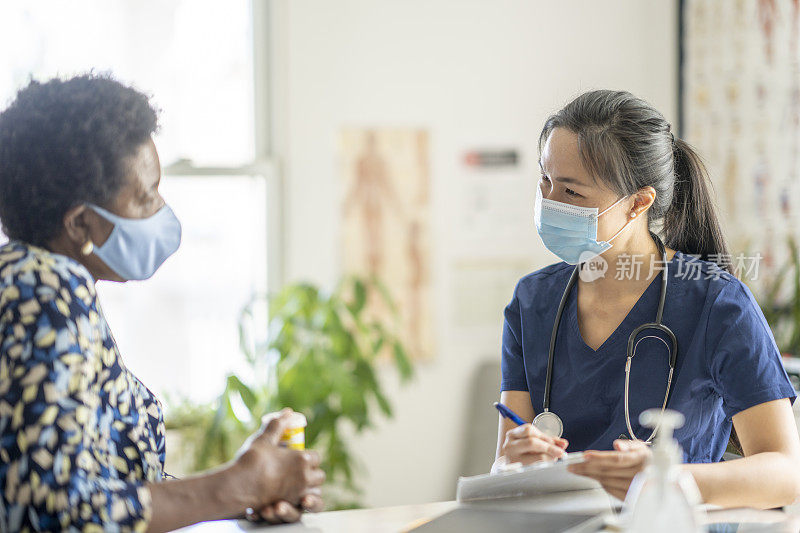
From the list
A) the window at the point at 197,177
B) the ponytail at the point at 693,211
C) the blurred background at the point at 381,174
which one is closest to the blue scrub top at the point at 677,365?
the ponytail at the point at 693,211

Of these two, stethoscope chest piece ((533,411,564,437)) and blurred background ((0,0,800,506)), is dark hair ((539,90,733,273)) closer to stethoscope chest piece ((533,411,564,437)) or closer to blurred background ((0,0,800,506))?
stethoscope chest piece ((533,411,564,437))

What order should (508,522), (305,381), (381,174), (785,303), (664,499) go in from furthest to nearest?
(381,174) → (785,303) → (305,381) → (508,522) → (664,499)

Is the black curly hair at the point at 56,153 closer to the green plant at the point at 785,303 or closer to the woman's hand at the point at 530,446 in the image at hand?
the woman's hand at the point at 530,446

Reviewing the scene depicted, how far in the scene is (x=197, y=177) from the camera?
316 centimetres

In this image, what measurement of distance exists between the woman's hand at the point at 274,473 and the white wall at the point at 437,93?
6.56 feet

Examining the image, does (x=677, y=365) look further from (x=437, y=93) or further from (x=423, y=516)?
(x=437, y=93)

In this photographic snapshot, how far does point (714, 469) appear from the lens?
1.33m

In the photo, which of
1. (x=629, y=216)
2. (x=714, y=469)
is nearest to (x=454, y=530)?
(x=714, y=469)

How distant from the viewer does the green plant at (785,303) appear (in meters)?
2.89

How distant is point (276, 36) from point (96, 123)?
6.92 ft

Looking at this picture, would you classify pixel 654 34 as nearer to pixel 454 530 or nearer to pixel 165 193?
pixel 165 193

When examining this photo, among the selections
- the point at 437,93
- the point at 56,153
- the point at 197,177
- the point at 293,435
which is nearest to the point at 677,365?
the point at 293,435

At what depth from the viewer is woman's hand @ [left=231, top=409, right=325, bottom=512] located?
1143mm

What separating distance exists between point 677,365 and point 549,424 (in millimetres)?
276
